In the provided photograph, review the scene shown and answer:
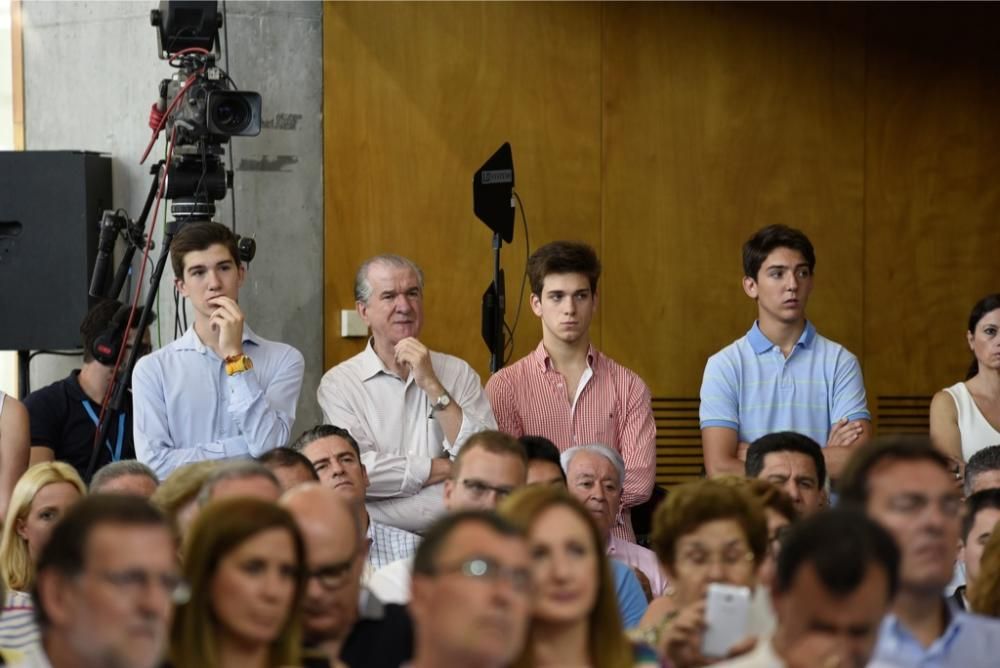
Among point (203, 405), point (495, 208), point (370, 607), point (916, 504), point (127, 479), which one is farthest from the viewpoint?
point (495, 208)

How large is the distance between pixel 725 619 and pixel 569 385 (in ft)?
8.06

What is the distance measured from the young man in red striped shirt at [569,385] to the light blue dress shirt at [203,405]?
770 mm

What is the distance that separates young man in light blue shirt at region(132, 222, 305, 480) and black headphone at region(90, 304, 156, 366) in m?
0.40

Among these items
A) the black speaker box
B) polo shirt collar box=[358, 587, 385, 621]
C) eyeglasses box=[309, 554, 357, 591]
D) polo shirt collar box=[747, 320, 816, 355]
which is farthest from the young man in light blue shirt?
eyeglasses box=[309, 554, 357, 591]

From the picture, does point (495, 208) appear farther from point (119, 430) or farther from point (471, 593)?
point (471, 593)

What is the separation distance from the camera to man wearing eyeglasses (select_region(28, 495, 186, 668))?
2.30 m

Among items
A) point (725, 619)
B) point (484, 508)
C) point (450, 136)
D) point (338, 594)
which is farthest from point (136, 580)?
point (450, 136)

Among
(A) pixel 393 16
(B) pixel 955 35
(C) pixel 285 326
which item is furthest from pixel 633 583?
(B) pixel 955 35

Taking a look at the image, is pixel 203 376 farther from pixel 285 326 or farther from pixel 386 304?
pixel 285 326

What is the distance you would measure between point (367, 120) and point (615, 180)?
1.05 m

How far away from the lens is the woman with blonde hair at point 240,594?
2.57 metres

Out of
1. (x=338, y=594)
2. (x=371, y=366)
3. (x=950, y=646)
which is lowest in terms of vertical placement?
Answer: (x=950, y=646)

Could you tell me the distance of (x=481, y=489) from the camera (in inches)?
154

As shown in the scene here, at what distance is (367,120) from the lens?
6.55 metres
